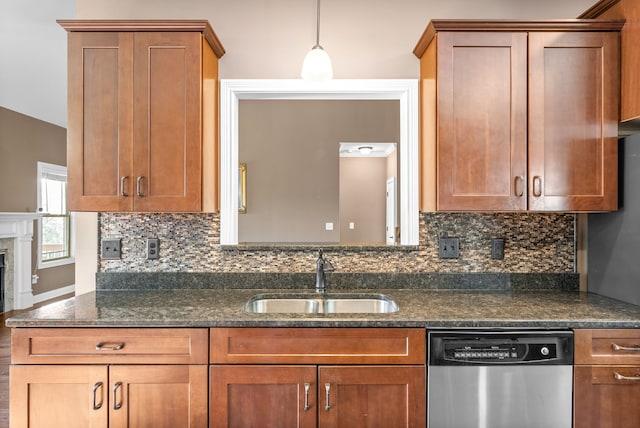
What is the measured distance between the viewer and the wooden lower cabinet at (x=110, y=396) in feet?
5.22

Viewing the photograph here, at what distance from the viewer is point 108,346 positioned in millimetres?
1599

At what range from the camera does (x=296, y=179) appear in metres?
4.43

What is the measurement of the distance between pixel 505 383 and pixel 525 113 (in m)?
1.20

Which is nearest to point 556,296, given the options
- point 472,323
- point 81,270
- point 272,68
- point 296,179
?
point 472,323

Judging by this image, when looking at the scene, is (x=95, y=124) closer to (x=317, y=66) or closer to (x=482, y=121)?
(x=317, y=66)

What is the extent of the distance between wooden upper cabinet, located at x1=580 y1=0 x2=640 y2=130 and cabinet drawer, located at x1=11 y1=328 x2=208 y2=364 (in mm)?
2098

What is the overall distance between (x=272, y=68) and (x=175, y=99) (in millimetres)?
616

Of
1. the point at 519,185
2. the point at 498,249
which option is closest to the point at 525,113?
the point at 519,185

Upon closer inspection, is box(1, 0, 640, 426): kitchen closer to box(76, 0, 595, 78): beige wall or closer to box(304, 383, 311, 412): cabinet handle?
box(76, 0, 595, 78): beige wall

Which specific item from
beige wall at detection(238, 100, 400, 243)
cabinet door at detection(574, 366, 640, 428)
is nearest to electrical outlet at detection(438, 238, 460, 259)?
cabinet door at detection(574, 366, 640, 428)

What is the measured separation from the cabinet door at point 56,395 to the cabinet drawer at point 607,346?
190 centimetres

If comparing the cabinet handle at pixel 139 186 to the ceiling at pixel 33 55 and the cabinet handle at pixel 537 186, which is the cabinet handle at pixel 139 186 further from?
the cabinet handle at pixel 537 186

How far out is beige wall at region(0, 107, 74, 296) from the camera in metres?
5.29

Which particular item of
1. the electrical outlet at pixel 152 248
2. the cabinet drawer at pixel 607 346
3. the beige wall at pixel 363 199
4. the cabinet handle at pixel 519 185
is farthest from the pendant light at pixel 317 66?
the beige wall at pixel 363 199
